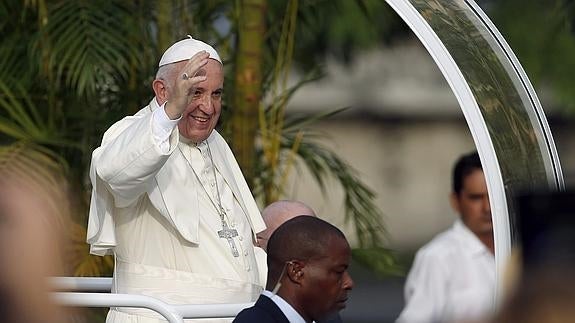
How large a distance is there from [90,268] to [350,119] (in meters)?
17.5

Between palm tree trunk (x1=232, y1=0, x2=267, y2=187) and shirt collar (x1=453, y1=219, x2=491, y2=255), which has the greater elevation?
palm tree trunk (x1=232, y1=0, x2=267, y2=187)

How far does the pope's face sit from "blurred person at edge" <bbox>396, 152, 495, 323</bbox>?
0.80 meters

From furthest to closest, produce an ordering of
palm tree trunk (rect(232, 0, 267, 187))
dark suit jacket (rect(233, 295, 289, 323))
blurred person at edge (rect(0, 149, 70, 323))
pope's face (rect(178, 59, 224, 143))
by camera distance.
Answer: palm tree trunk (rect(232, 0, 267, 187))
pope's face (rect(178, 59, 224, 143))
dark suit jacket (rect(233, 295, 289, 323))
blurred person at edge (rect(0, 149, 70, 323))

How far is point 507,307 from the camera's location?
2.00 metres

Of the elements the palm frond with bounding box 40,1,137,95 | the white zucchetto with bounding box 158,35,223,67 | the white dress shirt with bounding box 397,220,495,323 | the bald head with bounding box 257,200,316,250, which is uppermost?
the palm frond with bounding box 40,1,137,95

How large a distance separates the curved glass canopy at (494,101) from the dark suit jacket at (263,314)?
0.66 metres

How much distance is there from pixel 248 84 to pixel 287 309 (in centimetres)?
387

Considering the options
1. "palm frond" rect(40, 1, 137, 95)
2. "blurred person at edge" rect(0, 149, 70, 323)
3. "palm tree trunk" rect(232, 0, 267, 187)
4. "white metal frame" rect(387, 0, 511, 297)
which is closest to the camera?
"blurred person at edge" rect(0, 149, 70, 323)

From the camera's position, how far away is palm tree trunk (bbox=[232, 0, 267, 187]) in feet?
25.1

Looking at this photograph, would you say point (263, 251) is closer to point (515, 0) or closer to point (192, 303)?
point (192, 303)

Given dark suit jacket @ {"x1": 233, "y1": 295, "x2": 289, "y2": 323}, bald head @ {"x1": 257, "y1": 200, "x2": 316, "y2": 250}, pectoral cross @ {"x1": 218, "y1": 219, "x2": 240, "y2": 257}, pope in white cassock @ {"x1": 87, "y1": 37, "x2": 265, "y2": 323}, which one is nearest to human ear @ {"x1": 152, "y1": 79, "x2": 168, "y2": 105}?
pope in white cassock @ {"x1": 87, "y1": 37, "x2": 265, "y2": 323}

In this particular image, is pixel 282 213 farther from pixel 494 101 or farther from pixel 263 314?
pixel 263 314

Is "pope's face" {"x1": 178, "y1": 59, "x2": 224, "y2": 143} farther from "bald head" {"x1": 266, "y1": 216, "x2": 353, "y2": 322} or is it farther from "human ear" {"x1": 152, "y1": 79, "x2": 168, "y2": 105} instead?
"bald head" {"x1": 266, "y1": 216, "x2": 353, "y2": 322}

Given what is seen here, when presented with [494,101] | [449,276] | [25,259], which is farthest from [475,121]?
[25,259]
